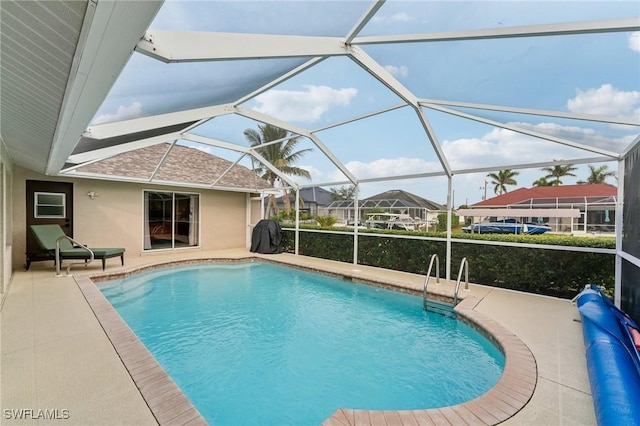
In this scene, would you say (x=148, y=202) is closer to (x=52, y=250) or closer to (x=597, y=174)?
(x=52, y=250)

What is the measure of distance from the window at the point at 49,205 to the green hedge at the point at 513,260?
9886 mm

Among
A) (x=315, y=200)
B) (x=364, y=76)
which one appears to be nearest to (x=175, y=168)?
(x=364, y=76)

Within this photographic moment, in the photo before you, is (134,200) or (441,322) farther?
(134,200)

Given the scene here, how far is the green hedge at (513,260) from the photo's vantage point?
Answer: 584cm

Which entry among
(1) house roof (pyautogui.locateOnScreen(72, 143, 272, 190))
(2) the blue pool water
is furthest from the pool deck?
(1) house roof (pyautogui.locateOnScreen(72, 143, 272, 190))

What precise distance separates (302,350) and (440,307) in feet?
10.7

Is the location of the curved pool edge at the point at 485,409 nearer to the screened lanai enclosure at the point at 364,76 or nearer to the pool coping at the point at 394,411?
the pool coping at the point at 394,411

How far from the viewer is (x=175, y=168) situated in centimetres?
1170

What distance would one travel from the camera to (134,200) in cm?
1122

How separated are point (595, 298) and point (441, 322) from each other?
92.2 inches

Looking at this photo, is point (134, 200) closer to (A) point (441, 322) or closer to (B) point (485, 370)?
(A) point (441, 322)

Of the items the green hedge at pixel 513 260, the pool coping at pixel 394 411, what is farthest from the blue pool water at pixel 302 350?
the green hedge at pixel 513 260

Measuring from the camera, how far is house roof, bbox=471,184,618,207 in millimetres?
10620

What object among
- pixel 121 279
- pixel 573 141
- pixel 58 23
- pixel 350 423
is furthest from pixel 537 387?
pixel 121 279
